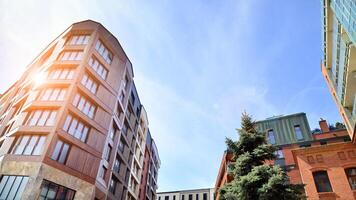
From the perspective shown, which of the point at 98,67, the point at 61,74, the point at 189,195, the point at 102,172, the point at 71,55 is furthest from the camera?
the point at 189,195

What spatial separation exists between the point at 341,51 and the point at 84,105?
26946 mm

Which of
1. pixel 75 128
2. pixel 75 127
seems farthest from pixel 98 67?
pixel 75 128

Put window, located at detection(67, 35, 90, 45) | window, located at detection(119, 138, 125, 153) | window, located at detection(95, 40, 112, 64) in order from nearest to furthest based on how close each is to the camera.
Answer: window, located at detection(67, 35, 90, 45)
window, located at detection(95, 40, 112, 64)
window, located at detection(119, 138, 125, 153)

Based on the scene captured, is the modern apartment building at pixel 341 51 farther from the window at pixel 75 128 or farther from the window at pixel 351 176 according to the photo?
the window at pixel 75 128

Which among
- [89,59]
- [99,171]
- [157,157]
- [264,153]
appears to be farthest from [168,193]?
[264,153]

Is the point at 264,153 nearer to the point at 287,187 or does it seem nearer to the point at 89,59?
the point at 287,187

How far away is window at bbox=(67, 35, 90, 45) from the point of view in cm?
2842

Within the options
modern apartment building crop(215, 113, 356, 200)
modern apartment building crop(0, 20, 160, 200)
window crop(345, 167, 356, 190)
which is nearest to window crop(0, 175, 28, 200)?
modern apartment building crop(0, 20, 160, 200)

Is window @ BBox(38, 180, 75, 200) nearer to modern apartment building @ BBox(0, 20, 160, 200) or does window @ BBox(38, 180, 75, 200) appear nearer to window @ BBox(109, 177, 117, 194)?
modern apartment building @ BBox(0, 20, 160, 200)

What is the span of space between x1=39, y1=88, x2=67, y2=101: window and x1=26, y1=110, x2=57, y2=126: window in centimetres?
154

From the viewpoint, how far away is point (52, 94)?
23.6 metres

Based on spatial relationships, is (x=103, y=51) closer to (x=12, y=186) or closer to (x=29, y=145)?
(x=29, y=145)

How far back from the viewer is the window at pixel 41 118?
21.4 metres

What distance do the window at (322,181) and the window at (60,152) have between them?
71.6ft
